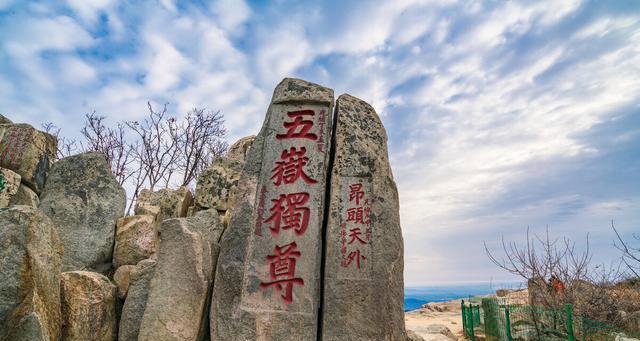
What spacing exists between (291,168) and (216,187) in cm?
268

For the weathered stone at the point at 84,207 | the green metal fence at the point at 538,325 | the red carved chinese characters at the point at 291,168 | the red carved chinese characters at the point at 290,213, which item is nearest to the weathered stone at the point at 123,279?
the weathered stone at the point at 84,207

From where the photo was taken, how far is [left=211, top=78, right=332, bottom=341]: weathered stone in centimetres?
400

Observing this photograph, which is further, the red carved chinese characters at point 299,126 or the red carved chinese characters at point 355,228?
the red carved chinese characters at point 299,126

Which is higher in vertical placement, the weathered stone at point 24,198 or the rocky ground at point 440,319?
the weathered stone at point 24,198

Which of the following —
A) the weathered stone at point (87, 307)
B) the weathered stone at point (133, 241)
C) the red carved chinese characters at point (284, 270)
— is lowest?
the weathered stone at point (87, 307)

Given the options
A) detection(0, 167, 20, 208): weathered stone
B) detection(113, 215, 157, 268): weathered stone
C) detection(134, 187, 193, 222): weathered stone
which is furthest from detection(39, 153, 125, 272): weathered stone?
detection(134, 187, 193, 222): weathered stone

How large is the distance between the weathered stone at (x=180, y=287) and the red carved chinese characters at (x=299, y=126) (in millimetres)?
1587

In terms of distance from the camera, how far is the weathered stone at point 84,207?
19.1 feet

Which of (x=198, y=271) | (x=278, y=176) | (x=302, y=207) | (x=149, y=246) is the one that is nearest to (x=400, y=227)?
(x=302, y=207)

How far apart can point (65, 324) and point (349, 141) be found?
3629 millimetres

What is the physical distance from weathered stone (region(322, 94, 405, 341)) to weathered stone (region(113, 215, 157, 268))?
11.0 ft

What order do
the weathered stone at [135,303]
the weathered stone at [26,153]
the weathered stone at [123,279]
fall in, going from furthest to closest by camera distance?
the weathered stone at [26,153] < the weathered stone at [123,279] < the weathered stone at [135,303]

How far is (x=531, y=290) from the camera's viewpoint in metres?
10.0

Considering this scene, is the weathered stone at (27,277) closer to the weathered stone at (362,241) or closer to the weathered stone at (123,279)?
the weathered stone at (123,279)
